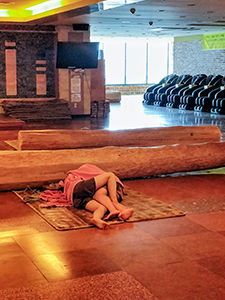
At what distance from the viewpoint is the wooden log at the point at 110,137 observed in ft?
25.9

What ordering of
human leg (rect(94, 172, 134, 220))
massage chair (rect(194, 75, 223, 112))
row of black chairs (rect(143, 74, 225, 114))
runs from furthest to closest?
1. massage chair (rect(194, 75, 223, 112))
2. row of black chairs (rect(143, 74, 225, 114))
3. human leg (rect(94, 172, 134, 220))

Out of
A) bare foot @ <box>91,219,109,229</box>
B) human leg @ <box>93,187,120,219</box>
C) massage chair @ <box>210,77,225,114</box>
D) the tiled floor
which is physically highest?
massage chair @ <box>210,77,225,114</box>

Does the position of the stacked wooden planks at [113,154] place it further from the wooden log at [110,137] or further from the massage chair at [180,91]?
the massage chair at [180,91]

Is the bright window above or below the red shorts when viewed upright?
above

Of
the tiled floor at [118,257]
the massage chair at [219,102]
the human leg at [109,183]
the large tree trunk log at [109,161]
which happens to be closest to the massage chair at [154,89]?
the massage chair at [219,102]

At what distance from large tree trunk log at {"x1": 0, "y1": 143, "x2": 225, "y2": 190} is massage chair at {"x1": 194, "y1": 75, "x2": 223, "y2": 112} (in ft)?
29.4

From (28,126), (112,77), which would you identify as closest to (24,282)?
(28,126)

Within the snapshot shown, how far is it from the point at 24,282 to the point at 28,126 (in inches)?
344

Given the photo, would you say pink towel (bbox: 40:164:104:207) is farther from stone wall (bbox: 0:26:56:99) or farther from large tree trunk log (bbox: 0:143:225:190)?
stone wall (bbox: 0:26:56:99)

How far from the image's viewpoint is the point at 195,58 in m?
20.4

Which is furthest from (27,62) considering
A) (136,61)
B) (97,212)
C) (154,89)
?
(136,61)

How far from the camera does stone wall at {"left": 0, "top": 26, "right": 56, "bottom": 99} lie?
1398 centimetres

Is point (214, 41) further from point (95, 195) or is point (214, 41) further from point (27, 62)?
point (95, 195)

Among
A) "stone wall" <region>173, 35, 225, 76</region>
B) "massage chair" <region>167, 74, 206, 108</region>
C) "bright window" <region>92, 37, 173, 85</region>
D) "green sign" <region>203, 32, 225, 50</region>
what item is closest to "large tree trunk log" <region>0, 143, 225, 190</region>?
"massage chair" <region>167, 74, 206, 108</region>
